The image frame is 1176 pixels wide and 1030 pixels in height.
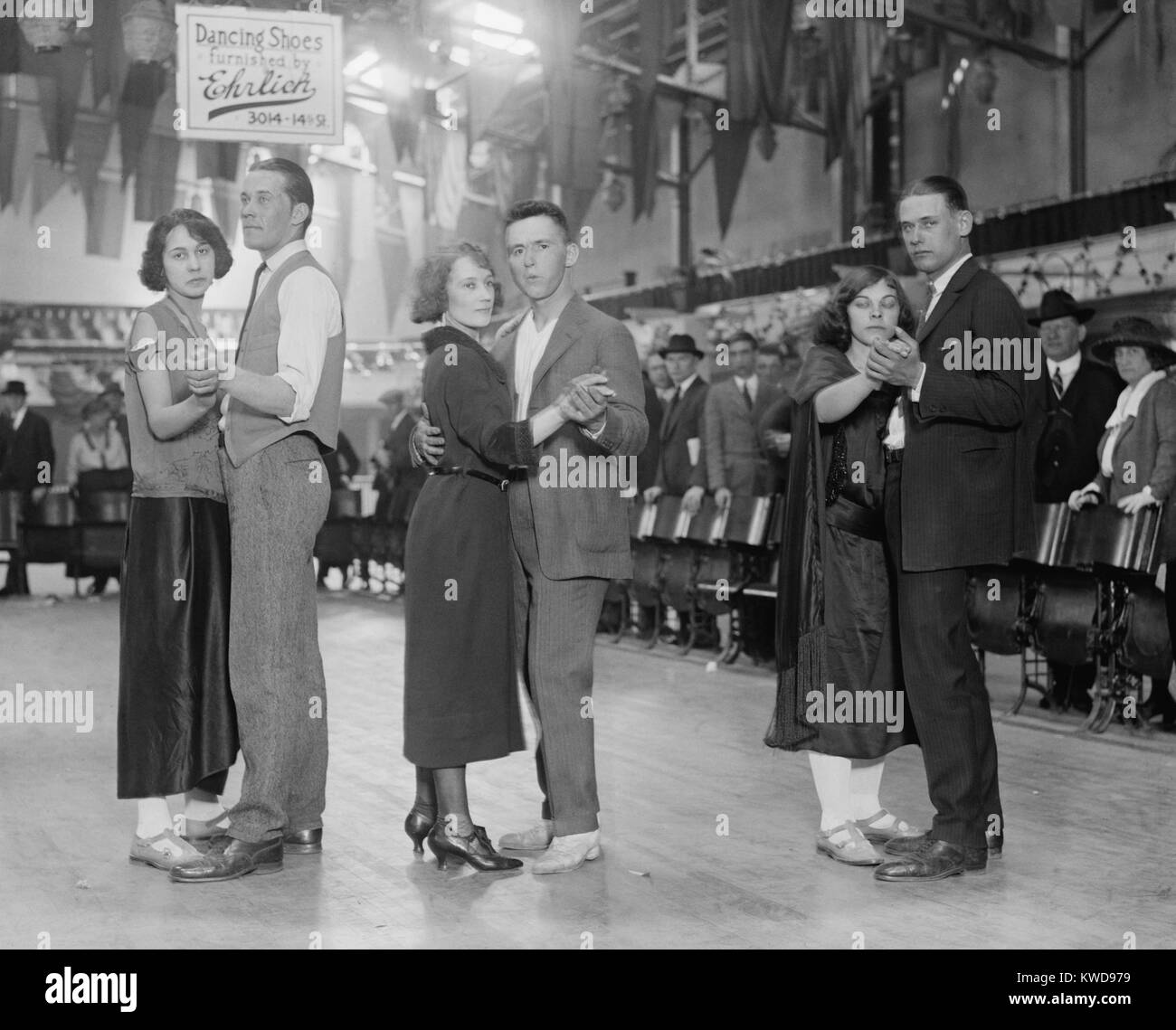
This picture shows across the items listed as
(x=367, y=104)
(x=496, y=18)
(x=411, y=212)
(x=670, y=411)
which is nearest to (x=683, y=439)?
(x=670, y=411)

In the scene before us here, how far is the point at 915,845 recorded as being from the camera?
3.67 m

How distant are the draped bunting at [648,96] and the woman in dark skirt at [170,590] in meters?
7.87

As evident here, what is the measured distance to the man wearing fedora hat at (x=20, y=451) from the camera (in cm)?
1200

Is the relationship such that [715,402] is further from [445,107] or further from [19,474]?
[445,107]

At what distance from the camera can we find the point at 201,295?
3.90 meters

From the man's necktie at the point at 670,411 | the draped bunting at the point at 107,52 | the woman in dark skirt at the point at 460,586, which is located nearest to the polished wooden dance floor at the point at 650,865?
the woman in dark skirt at the point at 460,586

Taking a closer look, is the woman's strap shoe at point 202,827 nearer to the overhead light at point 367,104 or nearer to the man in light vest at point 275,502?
the man in light vest at point 275,502

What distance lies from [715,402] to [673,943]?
5.46 metres

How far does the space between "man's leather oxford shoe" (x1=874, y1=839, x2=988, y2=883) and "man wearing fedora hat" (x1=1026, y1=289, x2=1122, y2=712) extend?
291cm

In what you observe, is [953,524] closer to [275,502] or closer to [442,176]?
[275,502]

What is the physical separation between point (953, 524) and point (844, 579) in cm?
39

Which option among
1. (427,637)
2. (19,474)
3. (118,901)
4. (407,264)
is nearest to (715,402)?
(427,637)

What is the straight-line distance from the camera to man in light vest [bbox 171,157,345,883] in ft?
11.8

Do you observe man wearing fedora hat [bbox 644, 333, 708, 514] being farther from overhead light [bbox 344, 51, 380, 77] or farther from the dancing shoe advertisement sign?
overhead light [bbox 344, 51, 380, 77]
